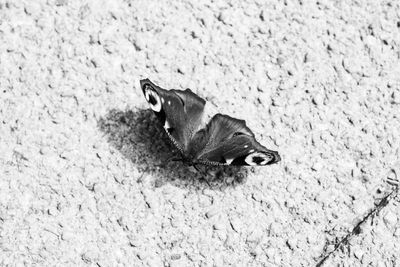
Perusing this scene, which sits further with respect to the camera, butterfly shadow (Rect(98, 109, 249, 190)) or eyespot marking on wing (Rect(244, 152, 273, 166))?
butterfly shadow (Rect(98, 109, 249, 190))

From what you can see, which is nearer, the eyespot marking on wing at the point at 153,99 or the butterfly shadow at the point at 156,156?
the eyespot marking on wing at the point at 153,99

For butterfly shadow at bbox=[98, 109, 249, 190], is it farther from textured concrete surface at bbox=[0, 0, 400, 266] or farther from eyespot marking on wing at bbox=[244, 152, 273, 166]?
eyespot marking on wing at bbox=[244, 152, 273, 166]

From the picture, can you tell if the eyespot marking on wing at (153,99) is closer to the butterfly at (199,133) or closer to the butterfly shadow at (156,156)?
the butterfly at (199,133)

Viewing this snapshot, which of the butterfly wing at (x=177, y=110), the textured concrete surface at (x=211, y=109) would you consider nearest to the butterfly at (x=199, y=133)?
the butterfly wing at (x=177, y=110)

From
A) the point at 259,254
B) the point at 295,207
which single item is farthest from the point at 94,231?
Result: the point at 295,207

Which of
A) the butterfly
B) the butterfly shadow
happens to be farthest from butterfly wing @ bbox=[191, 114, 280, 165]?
the butterfly shadow

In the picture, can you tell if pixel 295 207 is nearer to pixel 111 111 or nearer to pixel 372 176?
pixel 372 176

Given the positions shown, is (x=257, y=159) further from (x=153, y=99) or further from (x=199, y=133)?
(x=153, y=99)
